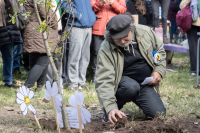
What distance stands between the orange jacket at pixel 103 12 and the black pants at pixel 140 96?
6.70ft

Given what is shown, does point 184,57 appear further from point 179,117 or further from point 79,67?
point 179,117

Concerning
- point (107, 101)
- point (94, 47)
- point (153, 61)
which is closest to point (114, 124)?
point (107, 101)

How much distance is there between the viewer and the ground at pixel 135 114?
2.67 m

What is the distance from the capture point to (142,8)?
6.79 meters

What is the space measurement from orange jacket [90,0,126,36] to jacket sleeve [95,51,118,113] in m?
2.11

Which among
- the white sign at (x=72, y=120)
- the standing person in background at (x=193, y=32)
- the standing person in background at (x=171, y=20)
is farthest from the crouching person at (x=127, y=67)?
the standing person in background at (x=171, y=20)

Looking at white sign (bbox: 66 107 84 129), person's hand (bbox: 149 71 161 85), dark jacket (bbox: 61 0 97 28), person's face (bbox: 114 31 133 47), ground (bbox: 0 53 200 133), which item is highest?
dark jacket (bbox: 61 0 97 28)

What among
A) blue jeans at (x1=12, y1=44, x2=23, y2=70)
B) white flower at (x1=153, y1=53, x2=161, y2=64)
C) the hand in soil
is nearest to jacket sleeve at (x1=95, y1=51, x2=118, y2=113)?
the hand in soil

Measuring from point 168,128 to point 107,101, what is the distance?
66 centimetres

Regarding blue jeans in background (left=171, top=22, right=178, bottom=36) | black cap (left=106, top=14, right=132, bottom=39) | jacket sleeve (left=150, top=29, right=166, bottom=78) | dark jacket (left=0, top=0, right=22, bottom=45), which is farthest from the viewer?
blue jeans in background (left=171, top=22, right=178, bottom=36)

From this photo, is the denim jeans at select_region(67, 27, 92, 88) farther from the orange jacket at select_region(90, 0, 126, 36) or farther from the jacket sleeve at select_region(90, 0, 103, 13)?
the jacket sleeve at select_region(90, 0, 103, 13)

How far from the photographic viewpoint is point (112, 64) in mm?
2898

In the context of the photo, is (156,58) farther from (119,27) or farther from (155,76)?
(119,27)

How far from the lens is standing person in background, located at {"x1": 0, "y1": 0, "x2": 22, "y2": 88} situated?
4051mm
